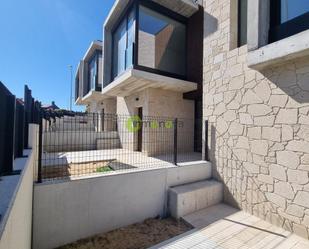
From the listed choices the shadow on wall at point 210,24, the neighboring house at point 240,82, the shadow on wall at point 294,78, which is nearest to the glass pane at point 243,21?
the neighboring house at point 240,82

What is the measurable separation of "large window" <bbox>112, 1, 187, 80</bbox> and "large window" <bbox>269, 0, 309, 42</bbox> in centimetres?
431

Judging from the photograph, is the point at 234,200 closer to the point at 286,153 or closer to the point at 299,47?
the point at 286,153

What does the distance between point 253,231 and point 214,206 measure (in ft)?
4.28

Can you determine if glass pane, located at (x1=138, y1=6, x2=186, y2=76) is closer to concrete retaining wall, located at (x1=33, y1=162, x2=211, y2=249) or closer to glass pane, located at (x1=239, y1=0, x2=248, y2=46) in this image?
glass pane, located at (x1=239, y1=0, x2=248, y2=46)

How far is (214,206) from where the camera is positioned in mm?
5211

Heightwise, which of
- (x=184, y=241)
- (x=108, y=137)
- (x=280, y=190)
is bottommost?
(x=184, y=241)

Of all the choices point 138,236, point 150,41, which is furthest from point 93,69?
point 138,236

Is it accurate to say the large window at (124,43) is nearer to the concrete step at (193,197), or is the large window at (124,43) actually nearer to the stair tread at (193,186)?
the stair tread at (193,186)

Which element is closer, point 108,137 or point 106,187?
point 106,187

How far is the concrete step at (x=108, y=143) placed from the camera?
33.7ft

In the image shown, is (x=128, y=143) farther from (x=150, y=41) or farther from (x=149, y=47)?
(x=150, y=41)

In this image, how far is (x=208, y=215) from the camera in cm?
470

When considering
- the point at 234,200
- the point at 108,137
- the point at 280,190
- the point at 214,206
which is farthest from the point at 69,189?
the point at 108,137

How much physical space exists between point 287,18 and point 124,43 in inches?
235
